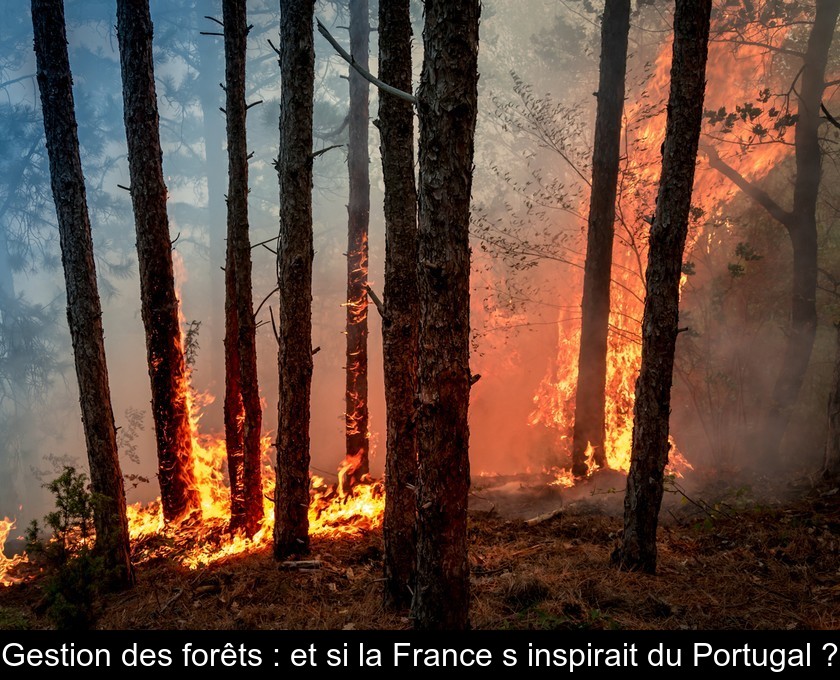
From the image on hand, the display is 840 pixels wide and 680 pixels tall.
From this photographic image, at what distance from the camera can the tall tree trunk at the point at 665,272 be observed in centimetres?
Answer: 550

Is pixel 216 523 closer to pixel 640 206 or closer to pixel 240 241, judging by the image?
pixel 240 241

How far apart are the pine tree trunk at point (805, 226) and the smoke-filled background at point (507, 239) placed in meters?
0.47

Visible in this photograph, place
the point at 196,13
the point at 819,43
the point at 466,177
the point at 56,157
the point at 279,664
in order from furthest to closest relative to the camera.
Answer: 1. the point at 196,13
2. the point at 819,43
3. the point at 56,157
4. the point at 279,664
5. the point at 466,177

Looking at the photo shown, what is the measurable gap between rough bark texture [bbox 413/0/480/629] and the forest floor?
68cm

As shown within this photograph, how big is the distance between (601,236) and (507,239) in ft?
52.7

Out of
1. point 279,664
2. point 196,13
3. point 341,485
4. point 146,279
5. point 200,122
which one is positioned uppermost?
point 196,13

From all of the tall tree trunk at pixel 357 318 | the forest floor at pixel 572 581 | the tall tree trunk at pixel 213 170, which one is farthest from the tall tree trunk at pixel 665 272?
the tall tree trunk at pixel 213 170

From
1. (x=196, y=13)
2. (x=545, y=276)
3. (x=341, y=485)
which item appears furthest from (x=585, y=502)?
(x=196, y=13)

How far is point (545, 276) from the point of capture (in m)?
24.6

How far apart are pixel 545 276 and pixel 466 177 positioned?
21.3 metres

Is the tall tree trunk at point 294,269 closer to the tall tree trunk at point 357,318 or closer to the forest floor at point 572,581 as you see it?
the forest floor at point 572,581

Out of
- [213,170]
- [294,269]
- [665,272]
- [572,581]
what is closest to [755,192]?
[665,272]

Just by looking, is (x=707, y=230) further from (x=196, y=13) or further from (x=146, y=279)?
(x=196, y=13)

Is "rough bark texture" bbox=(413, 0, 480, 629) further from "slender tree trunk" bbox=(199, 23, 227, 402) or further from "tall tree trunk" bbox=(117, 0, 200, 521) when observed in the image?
"slender tree trunk" bbox=(199, 23, 227, 402)
